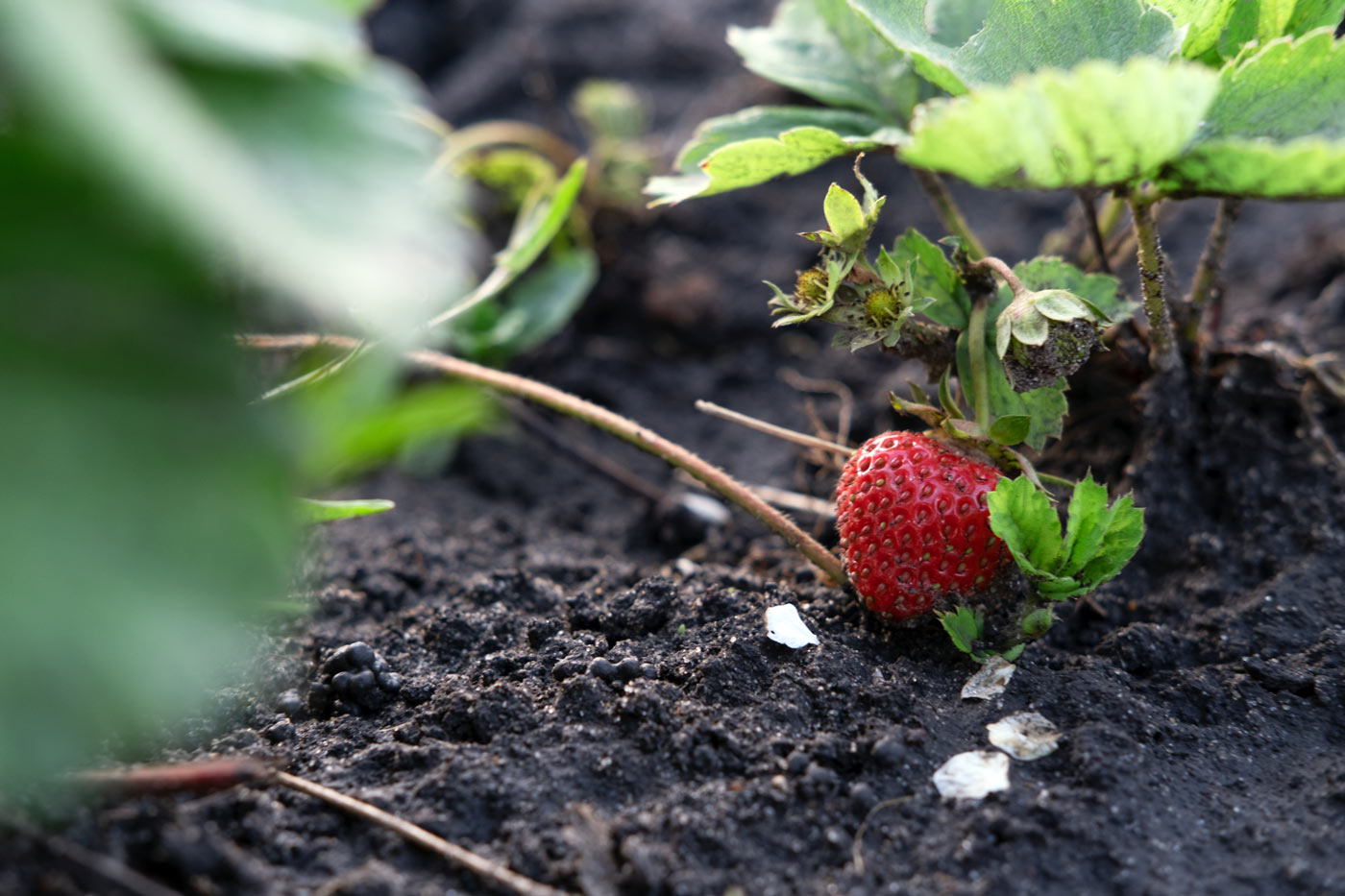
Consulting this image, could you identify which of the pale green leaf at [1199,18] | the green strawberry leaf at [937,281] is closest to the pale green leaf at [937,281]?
the green strawberry leaf at [937,281]

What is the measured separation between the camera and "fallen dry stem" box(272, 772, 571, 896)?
2.77 ft

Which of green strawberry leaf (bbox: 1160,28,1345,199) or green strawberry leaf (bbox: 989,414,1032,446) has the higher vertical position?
green strawberry leaf (bbox: 1160,28,1345,199)

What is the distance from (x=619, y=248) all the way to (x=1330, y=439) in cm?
149

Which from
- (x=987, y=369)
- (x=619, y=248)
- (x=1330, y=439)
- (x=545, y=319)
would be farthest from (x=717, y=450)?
(x=1330, y=439)

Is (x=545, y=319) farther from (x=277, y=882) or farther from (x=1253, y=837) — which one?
(x=1253, y=837)

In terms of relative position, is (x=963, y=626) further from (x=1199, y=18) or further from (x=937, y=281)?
(x=1199, y=18)

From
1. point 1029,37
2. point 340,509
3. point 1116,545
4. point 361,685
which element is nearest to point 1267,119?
point 1029,37

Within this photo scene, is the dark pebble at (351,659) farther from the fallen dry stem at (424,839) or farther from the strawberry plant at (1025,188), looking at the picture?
the strawberry plant at (1025,188)

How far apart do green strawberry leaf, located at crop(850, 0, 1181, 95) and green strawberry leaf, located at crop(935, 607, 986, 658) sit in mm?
584

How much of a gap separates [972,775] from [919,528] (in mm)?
270

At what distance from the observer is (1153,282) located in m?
1.16

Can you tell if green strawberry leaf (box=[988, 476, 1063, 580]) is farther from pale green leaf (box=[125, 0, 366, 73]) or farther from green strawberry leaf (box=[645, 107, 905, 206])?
pale green leaf (box=[125, 0, 366, 73])

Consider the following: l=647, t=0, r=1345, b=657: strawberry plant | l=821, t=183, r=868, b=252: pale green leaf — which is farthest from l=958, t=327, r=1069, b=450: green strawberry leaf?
l=821, t=183, r=868, b=252: pale green leaf

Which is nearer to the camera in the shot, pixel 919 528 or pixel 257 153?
pixel 257 153
